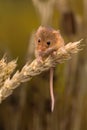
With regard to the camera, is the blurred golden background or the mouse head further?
the blurred golden background

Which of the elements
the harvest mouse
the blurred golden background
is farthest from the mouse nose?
the blurred golden background

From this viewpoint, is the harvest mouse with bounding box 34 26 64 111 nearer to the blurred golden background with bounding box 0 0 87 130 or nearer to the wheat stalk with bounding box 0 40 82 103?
the wheat stalk with bounding box 0 40 82 103

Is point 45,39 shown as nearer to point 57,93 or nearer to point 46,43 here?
point 46,43

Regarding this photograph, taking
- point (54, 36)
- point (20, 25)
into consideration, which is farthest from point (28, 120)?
point (20, 25)

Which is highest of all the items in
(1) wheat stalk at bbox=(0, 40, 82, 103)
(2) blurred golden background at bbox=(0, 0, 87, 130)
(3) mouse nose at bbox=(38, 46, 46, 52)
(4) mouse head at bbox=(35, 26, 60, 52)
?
(2) blurred golden background at bbox=(0, 0, 87, 130)

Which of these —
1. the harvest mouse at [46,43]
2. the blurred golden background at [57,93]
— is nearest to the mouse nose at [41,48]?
the harvest mouse at [46,43]

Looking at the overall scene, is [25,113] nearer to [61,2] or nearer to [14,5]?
[61,2]

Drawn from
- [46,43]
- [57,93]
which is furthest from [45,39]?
[57,93]

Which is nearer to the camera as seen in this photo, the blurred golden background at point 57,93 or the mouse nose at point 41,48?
the mouse nose at point 41,48

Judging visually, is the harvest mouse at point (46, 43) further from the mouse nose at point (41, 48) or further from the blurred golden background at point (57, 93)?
the blurred golden background at point (57, 93)
